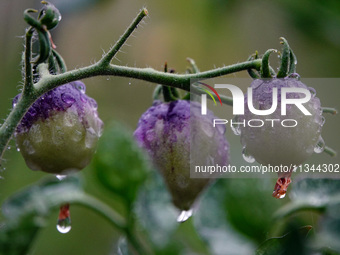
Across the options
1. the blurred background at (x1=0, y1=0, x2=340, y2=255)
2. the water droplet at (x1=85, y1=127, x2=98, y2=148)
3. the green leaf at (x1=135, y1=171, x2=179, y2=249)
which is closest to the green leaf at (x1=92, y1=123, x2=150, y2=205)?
the green leaf at (x1=135, y1=171, x2=179, y2=249)

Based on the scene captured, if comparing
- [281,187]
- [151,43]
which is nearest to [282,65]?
[281,187]

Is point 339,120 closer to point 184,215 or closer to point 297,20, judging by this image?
point 297,20

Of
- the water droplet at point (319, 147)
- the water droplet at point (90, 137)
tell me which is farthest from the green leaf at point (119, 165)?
the water droplet at point (319, 147)

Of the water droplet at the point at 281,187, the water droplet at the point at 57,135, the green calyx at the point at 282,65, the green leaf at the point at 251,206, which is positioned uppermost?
the green calyx at the point at 282,65

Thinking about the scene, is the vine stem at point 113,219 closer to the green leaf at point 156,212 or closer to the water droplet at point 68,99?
the green leaf at point 156,212

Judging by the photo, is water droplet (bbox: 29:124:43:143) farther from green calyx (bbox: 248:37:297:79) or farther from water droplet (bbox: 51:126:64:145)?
green calyx (bbox: 248:37:297:79)

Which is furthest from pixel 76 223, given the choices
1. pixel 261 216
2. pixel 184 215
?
pixel 184 215
